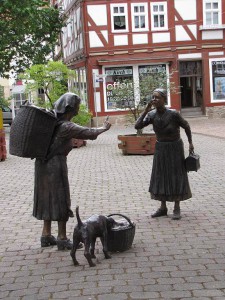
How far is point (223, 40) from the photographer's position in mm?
29672

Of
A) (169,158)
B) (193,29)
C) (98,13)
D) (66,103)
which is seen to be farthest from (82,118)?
(66,103)

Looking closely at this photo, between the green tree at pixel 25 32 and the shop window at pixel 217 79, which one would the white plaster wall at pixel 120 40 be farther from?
the shop window at pixel 217 79

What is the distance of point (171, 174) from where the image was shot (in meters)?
7.07

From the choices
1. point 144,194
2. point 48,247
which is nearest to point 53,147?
point 48,247

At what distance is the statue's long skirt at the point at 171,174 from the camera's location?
706cm

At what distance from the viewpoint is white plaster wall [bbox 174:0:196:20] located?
2916 cm

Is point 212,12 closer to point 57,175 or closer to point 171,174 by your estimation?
point 171,174

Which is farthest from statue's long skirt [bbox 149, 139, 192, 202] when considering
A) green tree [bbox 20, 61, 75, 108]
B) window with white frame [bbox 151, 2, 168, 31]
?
window with white frame [bbox 151, 2, 168, 31]

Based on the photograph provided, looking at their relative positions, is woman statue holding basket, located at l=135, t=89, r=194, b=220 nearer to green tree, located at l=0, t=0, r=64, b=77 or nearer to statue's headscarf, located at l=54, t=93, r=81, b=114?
statue's headscarf, located at l=54, t=93, r=81, b=114

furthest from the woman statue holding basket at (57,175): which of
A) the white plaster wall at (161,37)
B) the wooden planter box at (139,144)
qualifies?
the white plaster wall at (161,37)

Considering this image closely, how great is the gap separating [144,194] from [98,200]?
2.88 ft

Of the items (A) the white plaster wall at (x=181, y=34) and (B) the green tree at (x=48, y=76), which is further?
(A) the white plaster wall at (x=181, y=34)

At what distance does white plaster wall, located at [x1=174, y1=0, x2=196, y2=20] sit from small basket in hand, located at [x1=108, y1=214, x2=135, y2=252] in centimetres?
2525

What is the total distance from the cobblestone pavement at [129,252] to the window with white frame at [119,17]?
63.4ft
